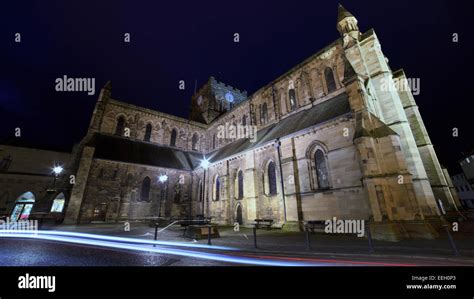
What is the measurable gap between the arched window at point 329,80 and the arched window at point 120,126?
79.6 feet

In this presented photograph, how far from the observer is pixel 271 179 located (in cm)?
1554

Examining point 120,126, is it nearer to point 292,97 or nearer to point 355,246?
point 292,97

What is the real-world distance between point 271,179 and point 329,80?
1038 centimetres

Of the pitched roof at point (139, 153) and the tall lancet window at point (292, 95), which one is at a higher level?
the tall lancet window at point (292, 95)

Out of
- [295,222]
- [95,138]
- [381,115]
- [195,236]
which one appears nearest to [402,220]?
[295,222]

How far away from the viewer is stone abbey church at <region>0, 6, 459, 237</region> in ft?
33.2

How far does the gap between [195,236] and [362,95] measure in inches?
492

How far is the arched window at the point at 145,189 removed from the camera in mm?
20750

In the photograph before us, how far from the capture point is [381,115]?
13.8 metres

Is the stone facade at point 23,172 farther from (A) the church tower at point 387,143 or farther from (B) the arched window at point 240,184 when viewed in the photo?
(A) the church tower at point 387,143

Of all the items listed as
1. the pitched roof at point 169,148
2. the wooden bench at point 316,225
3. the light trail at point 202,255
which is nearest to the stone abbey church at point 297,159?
the pitched roof at point 169,148

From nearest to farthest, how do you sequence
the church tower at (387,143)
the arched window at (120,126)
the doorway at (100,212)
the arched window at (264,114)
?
the church tower at (387,143), the doorway at (100,212), the arched window at (264,114), the arched window at (120,126)
